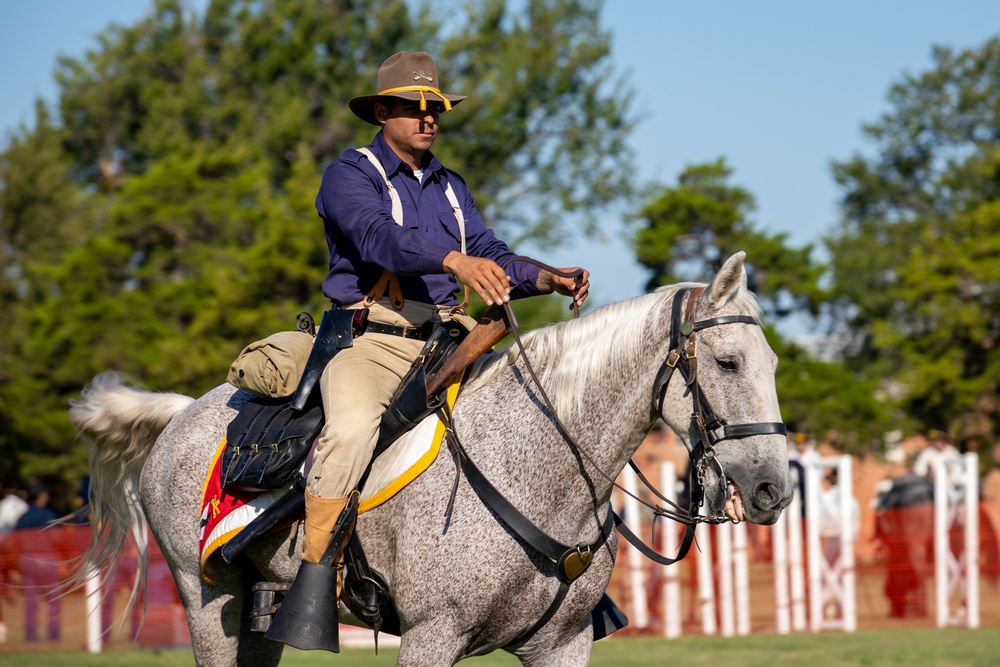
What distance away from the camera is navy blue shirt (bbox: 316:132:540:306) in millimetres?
4578

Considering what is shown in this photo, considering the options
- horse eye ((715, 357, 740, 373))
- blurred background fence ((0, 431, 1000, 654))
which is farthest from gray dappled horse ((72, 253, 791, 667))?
blurred background fence ((0, 431, 1000, 654))

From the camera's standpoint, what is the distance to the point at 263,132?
3656 centimetres

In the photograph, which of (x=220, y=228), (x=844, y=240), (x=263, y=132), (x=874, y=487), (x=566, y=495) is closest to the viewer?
(x=566, y=495)

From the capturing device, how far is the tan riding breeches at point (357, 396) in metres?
4.66

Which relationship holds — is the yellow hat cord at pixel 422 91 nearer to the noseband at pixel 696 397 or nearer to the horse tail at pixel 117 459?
the noseband at pixel 696 397

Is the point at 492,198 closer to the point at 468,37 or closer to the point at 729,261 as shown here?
the point at 468,37

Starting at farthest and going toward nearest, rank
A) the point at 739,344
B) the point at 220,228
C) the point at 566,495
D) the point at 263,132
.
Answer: the point at 263,132
the point at 220,228
the point at 566,495
the point at 739,344

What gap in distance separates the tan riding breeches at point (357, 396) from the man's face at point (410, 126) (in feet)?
2.22

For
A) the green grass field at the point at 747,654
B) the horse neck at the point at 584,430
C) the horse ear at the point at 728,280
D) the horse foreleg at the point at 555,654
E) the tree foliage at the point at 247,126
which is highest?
the tree foliage at the point at 247,126

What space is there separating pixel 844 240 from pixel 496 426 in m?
43.2

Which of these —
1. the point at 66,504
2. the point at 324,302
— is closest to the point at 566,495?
the point at 324,302

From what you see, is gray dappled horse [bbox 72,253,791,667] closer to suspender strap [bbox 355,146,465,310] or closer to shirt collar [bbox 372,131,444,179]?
suspender strap [bbox 355,146,465,310]

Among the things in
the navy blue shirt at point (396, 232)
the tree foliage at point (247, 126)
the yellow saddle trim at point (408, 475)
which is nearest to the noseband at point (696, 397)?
the navy blue shirt at point (396, 232)

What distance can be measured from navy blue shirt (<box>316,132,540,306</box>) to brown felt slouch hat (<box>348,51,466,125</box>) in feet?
0.74
